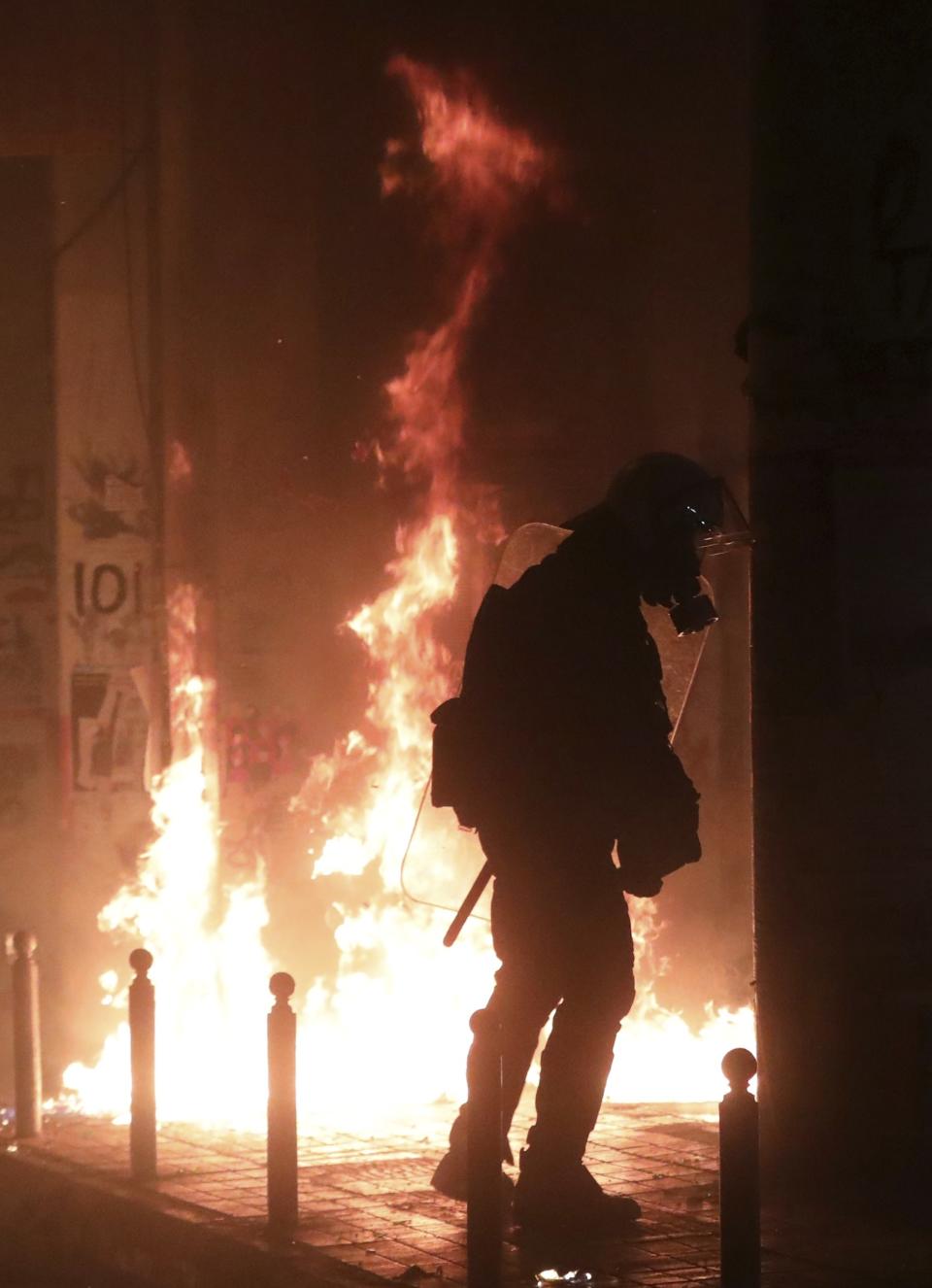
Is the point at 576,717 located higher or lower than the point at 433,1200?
higher

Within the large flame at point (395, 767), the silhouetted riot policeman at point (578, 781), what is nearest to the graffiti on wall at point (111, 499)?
the large flame at point (395, 767)

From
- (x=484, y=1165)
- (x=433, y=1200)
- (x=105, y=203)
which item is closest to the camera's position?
(x=484, y=1165)

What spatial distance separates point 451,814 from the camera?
896 centimetres

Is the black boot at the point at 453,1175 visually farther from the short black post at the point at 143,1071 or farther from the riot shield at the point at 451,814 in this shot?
the riot shield at the point at 451,814

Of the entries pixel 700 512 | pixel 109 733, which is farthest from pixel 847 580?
pixel 109 733

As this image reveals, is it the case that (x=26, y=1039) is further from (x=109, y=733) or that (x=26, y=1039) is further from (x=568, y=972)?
(x=568, y=972)

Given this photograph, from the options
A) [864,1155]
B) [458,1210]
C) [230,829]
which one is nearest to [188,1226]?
[458,1210]

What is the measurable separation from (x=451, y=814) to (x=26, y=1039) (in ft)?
7.02

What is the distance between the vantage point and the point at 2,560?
12555mm

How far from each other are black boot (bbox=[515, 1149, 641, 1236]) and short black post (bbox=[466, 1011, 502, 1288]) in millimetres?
776

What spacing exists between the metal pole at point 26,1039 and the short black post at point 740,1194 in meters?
4.61

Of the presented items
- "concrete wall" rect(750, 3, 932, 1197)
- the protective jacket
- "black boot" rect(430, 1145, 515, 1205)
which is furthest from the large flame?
the protective jacket

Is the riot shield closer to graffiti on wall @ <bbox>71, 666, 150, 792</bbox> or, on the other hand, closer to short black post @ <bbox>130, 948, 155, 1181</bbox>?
short black post @ <bbox>130, 948, 155, 1181</bbox>

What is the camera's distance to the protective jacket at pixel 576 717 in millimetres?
6570
